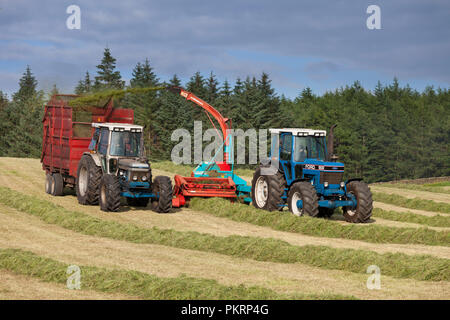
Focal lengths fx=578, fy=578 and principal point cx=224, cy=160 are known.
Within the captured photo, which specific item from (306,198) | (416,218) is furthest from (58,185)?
(416,218)

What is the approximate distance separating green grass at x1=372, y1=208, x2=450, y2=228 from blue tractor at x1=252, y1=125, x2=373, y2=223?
150cm

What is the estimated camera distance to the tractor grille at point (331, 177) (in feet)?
48.6

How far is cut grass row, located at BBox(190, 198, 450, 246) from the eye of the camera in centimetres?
1261

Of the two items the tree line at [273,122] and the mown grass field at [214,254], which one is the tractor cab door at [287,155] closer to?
the mown grass field at [214,254]

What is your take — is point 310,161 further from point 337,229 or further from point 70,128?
point 70,128

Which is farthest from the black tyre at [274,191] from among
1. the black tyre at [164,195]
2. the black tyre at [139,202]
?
the black tyre at [139,202]

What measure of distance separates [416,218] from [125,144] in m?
8.37

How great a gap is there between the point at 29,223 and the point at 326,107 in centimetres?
7231

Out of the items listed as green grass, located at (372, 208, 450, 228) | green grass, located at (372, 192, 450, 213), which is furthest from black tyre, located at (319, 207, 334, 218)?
green grass, located at (372, 192, 450, 213)

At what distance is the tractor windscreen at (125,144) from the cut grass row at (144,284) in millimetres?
7484

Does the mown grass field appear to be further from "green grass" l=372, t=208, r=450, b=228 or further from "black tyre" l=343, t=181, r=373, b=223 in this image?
"black tyre" l=343, t=181, r=373, b=223

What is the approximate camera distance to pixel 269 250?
35.3 ft

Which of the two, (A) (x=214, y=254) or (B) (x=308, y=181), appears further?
(B) (x=308, y=181)
